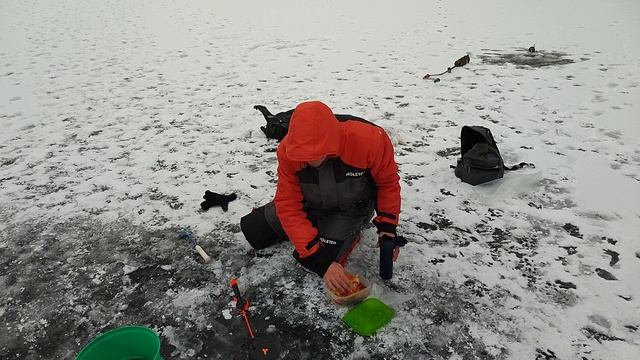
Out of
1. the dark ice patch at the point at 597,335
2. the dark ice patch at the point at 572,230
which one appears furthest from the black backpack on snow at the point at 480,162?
the dark ice patch at the point at 597,335

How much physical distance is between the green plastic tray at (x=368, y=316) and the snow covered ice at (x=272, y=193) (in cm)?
6

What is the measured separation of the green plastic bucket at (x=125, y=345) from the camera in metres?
2.02

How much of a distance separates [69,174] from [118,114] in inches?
67.5

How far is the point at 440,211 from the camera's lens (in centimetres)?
348

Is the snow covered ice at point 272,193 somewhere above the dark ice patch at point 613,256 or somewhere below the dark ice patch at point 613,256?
above

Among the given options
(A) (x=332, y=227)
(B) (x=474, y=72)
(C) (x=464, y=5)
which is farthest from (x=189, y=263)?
(C) (x=464, y=5)

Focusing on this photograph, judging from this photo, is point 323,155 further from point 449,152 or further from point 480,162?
point 449,152

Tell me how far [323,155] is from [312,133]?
5.3 inches

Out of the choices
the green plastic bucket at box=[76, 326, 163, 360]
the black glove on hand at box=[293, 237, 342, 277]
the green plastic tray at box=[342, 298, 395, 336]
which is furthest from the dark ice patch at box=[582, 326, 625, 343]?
the green plastic bucket at box=[76, 326, 163, 360]

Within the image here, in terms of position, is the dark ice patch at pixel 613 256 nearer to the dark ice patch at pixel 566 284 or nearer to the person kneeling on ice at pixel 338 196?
the dark ice patch at pixel 566 284

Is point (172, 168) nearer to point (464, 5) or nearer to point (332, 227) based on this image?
point (332, 227)

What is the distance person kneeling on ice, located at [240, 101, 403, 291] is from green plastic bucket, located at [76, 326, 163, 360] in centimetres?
100

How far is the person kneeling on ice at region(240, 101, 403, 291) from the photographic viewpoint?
245cm

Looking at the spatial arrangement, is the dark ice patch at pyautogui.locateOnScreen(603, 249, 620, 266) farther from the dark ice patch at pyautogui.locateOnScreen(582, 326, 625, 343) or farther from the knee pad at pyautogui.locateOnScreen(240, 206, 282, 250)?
the knee pad at pyautogui.locateOnScreen(240, 206, 282, 250)
